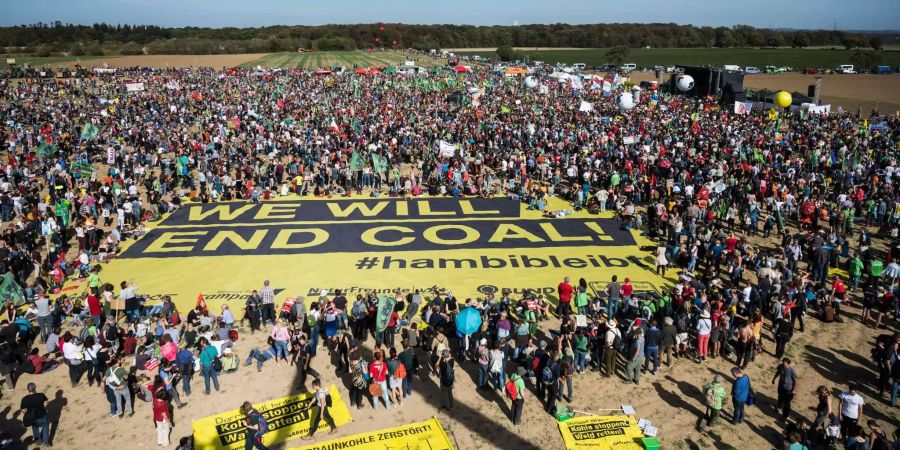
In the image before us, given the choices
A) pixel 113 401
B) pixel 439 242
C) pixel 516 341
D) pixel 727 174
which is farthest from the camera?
pixel 727 174

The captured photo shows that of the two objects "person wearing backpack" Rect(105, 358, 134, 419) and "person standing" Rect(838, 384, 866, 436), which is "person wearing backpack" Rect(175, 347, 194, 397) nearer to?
"person wearing backpack" Rect(105, 358, 134, 419)

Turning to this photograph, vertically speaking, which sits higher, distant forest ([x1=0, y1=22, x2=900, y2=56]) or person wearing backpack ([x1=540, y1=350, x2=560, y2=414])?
distant forest ([x1=0, y1=22, x2=900, y2=56])

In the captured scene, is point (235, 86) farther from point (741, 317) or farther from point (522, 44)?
point (522, 44)

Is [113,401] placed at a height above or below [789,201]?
below

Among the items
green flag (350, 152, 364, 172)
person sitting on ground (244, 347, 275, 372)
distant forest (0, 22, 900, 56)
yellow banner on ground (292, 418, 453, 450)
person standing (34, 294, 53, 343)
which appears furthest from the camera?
distant forest (0, 22, 900, 56)

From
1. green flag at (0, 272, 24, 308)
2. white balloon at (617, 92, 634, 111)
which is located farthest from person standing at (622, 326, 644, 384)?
white balloon at (617, 92, 634, 111)

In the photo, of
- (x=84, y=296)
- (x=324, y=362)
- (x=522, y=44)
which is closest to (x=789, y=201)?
(x=324, y=362)

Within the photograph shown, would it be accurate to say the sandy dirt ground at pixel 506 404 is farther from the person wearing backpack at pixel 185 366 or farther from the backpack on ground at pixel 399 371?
the backpack on ground at pixel 399 371

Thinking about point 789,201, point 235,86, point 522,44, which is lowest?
point 789,201
